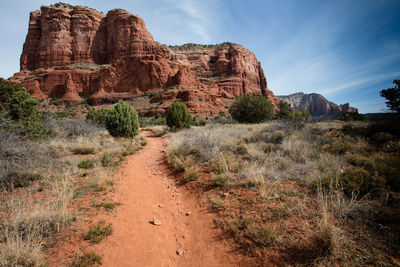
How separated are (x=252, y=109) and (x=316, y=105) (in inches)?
4697

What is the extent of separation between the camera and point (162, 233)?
3010 millimetres

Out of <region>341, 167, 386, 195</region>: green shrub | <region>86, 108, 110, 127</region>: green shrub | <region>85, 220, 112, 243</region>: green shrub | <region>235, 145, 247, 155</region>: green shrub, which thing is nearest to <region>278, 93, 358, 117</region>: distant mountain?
<region>86, 108, 110, 127</region>: green shrub

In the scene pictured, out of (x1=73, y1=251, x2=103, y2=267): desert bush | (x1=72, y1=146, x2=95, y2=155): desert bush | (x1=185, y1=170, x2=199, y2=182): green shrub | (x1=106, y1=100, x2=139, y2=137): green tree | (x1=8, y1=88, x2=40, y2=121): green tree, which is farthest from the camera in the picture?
(x1=106, y1=100, x2=139, y2=137): green tree

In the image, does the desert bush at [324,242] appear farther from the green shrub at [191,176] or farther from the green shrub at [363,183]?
the green shrub at [191,176]

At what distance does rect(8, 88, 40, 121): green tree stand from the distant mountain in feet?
364

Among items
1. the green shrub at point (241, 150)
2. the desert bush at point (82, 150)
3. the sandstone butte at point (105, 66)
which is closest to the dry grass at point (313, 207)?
the green shrub at point (241, 150)

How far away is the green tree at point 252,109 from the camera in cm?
2112

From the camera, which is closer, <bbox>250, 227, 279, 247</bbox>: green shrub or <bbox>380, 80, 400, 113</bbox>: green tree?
<bbox>250, 227, 279, 247</bbox>: green shrub

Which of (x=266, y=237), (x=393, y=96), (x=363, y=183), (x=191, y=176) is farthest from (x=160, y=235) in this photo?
(x=393, y=96)

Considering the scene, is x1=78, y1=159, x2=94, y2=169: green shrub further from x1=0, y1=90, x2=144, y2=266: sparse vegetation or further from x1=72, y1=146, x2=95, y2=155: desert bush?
x1=72, y1=146, x2=95, y2=155: desert bush

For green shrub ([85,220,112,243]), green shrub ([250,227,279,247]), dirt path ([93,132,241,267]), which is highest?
green shrub ([250,227,279,247])

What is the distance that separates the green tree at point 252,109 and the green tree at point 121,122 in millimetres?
15110

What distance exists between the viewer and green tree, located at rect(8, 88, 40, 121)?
716 centimetres

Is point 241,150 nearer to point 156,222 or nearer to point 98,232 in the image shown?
point 156,222
